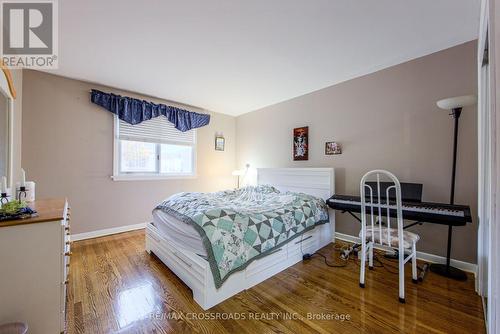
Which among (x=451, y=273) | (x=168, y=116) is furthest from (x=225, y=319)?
(x=168, y=116)

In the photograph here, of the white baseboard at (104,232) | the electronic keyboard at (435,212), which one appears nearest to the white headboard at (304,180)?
the electronic keyboard at (435,212)

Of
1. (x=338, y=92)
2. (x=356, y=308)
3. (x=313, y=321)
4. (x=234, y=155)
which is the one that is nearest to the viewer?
(x=313, y=321)

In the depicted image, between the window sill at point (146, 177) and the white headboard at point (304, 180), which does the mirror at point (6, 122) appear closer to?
the window sill at point (146, 177)

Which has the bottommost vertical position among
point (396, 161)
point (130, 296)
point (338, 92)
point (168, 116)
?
point (130, 296)

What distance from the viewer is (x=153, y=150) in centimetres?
384

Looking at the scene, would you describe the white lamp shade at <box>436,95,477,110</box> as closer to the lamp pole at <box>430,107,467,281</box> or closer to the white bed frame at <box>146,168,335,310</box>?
the lamp pole at <box>430,107,467,281</box>

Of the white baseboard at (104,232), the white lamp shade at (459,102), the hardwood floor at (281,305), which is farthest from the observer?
Result: the white baseboard at (104,232)

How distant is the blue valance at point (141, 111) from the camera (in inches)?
127

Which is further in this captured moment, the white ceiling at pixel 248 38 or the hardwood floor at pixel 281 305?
the white ceiling at pixel 248 38

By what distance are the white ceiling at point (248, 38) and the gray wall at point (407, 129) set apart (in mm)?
199

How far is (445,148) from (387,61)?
4.07ft

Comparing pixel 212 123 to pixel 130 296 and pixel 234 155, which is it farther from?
pixel 130 296

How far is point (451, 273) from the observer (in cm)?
209

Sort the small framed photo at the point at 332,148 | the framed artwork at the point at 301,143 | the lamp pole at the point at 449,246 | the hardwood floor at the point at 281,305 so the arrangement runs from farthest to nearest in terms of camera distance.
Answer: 1. the framed artwork at the point at 301,143
2. the small framed photo at the point at 332,148
3. the lamp pole at the point at 449,246
4. the hardwood floor at the point at 281,305
